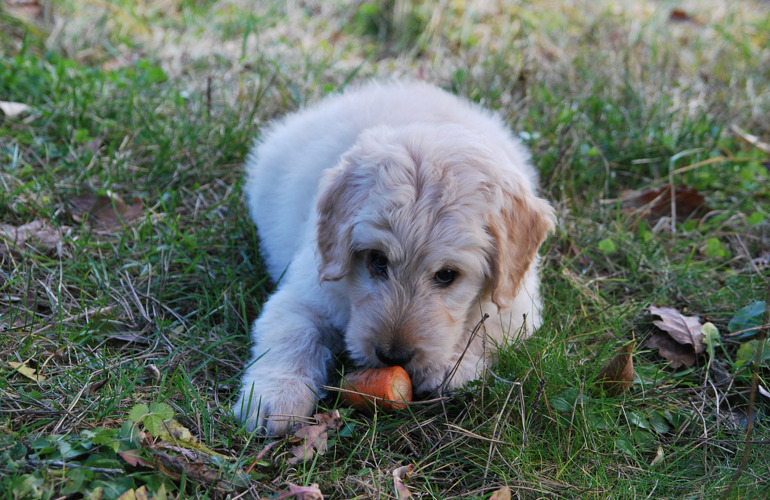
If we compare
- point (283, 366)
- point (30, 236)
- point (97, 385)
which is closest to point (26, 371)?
point (97, 385)

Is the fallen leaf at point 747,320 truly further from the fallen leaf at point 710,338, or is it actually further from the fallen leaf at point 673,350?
the fallen leaf at point 673,350

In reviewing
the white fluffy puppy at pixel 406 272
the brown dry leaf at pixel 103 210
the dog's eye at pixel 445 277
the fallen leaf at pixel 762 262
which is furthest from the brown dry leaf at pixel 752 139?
the brown dry leaf at pixel 103 210

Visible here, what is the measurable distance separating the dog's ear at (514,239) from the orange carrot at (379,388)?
1.55 feet

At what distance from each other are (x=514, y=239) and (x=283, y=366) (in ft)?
3.20

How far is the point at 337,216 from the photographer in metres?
2.69

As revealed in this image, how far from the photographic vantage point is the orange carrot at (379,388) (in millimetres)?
2463

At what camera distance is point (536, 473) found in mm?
2326

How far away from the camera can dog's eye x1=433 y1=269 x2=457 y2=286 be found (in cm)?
257

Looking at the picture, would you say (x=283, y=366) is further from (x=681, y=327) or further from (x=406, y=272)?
(x=681, y=327)

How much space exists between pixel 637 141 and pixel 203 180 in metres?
2.54

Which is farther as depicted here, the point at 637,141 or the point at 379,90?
the point at 637,141

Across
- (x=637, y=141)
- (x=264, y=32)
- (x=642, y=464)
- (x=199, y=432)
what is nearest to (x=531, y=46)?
(x=637, y=141)

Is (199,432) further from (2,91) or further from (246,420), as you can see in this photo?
(2,91)

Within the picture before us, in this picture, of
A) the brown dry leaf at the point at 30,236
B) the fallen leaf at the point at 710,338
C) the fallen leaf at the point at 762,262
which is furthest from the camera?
the fallen leaf at the point at 762,262
